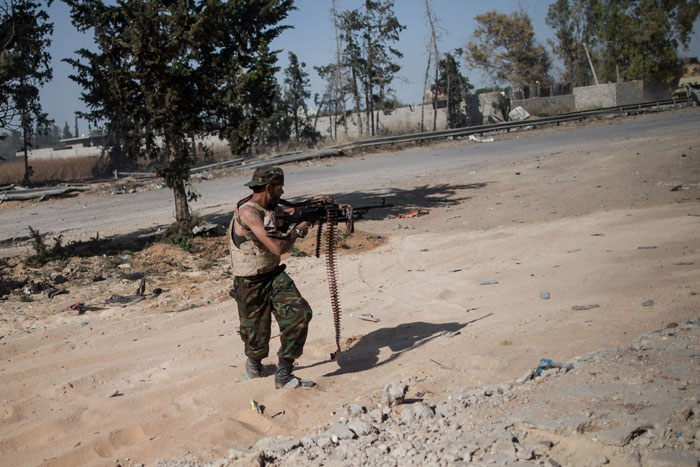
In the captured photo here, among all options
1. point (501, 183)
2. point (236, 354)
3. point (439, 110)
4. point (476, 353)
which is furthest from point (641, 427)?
point (439, 110)

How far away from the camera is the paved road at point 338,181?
1519 centimetres

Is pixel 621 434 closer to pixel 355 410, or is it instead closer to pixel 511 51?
→ pixel 355 410

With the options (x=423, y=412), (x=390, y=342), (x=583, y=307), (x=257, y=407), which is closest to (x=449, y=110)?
(x=583, y=307)

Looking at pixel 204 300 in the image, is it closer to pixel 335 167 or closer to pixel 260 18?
pixel 260 18

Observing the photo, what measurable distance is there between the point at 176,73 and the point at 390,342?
7354mm

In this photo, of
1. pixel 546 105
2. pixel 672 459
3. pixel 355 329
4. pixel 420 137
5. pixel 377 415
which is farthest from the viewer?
pixel 546 105

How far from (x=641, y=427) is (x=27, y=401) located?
503 centimetres

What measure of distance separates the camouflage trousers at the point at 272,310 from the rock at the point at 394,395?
0.95 metres

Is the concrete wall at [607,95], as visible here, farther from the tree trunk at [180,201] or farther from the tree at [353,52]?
the tree trunk at [180,201]

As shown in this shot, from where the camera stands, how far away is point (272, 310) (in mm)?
5293

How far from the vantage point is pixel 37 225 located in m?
15.5

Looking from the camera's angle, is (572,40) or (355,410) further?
(572,40)

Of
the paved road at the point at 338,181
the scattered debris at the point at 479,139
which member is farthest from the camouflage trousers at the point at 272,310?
the scattered debris at the point at 479,139

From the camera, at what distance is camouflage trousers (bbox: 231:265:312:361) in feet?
16.8
